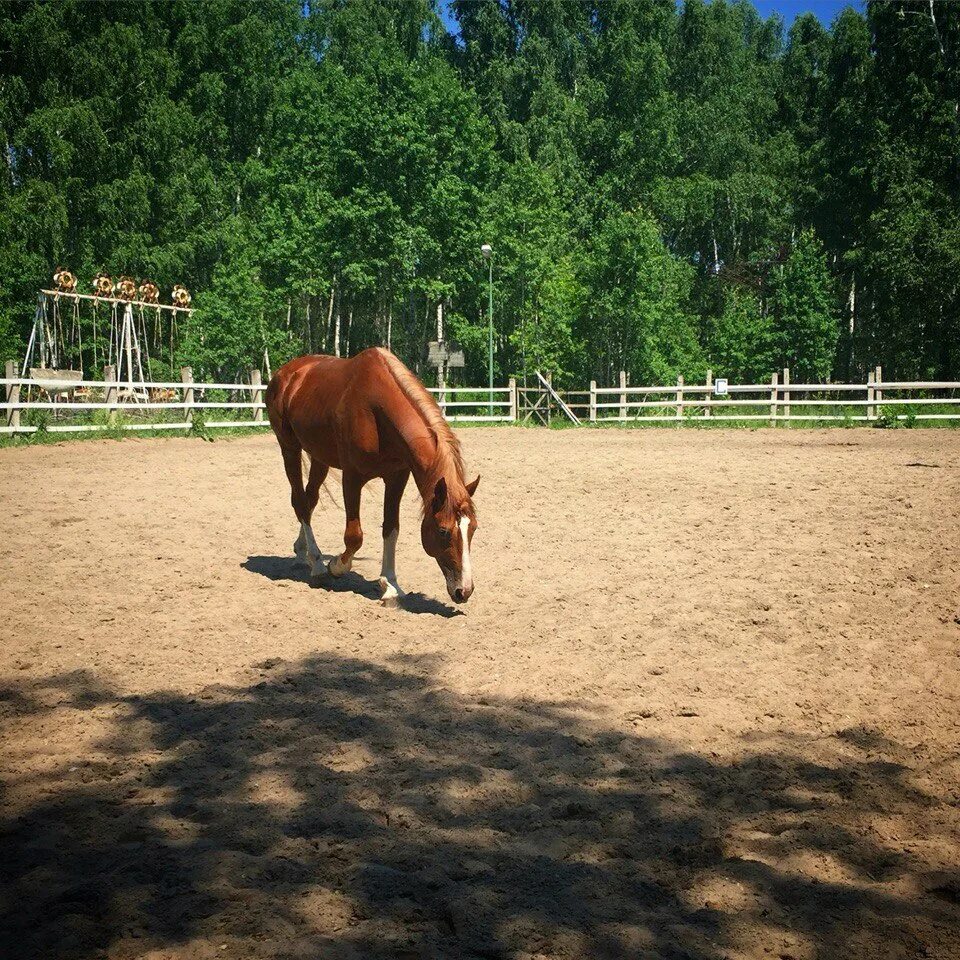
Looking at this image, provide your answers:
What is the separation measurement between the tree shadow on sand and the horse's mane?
1.91 meters

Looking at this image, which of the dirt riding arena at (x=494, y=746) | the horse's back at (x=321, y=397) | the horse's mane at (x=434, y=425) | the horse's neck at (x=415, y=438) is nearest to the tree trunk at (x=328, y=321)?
the horse's back at (x=321, y=397)

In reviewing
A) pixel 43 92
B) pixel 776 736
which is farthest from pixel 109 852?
pixel 43 92

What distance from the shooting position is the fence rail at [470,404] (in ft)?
63.8

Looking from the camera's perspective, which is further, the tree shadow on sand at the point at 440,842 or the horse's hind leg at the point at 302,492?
the horse's hind leg at the point at 302,492

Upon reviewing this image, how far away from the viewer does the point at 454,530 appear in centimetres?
573

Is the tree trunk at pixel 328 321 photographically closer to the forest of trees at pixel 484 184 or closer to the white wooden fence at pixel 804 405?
the forest of trees at pixel 484 184

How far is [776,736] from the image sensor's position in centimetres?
400

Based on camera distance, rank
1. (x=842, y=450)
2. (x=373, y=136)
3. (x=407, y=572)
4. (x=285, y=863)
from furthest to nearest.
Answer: (x=373, y=136) < (x=842, y=450) < (x=407, y=572) < (x=285, y=863)

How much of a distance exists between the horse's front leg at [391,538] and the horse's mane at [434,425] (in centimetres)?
59

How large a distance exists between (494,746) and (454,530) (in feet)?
6.67

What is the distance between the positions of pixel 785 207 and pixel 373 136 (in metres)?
21.7

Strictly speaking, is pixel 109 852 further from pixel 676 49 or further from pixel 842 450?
pixel 676 49

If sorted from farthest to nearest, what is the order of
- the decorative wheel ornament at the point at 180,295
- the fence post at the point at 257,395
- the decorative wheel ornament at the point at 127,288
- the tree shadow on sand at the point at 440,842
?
the decorative wheel ornament at the point at 180,295 < the decorative wheel ornament at the point at 127,288 < the fence post at the point at 257,395 < the tree shadow on sand at the point at 440,842

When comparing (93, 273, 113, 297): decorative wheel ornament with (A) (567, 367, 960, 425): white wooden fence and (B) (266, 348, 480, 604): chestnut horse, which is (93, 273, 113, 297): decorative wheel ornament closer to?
(A) (567, 367, 960, 425): white wooden fence
